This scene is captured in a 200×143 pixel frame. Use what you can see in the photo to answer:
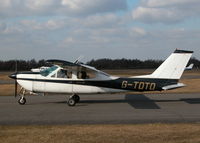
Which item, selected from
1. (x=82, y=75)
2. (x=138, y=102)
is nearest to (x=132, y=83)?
(x=138, y=102)

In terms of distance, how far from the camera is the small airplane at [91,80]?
16.4 m

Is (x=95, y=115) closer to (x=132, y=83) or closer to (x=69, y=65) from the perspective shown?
(x=69, y=65)

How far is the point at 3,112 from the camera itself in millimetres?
13539

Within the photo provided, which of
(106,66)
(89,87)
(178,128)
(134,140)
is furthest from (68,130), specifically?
(106,66)

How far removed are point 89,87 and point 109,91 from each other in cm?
108

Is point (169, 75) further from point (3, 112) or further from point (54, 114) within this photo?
point (3, 112)

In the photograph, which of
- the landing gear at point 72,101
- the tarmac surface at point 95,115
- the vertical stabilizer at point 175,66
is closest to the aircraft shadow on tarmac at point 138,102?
the tarmac surface at point 95,115

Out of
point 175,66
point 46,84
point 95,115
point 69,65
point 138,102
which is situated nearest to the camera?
point 95,115

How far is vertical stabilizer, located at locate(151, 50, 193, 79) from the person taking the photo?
646 inches

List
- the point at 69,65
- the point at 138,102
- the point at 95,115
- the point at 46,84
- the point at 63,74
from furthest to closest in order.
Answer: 1. the point at 138,102
2. the point at 63,74
3. the point at 46,84
4. the point at 69,65
5. the point at 95,115

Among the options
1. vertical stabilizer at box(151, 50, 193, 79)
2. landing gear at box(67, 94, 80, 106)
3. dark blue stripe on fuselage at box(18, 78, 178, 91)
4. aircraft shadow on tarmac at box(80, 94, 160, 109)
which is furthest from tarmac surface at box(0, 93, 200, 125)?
vertical stabilizer at box(151, 50, 193, 79)

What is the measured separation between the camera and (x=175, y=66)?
1658cm

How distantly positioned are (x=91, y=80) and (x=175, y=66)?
444 centimetres

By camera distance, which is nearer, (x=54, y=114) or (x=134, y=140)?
(x=134, y=140)
